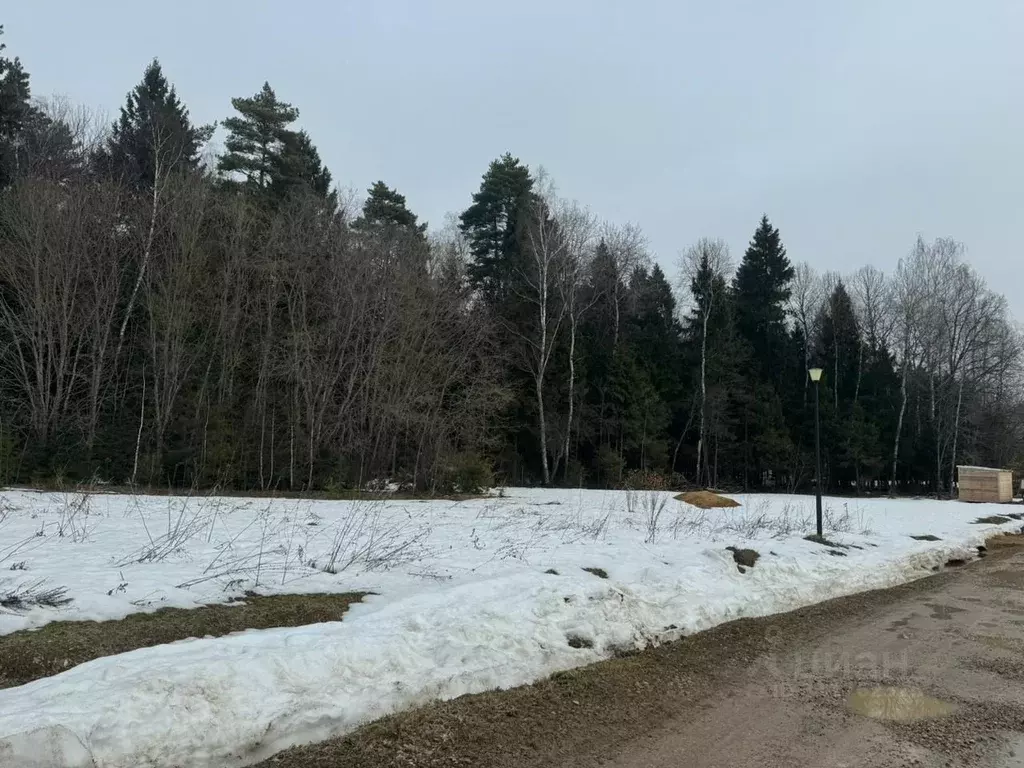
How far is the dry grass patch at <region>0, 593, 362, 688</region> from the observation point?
4.36 metres

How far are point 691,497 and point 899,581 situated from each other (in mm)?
9993

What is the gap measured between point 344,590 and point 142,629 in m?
2.04

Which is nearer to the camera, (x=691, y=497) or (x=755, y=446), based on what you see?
(x=691, y=497)

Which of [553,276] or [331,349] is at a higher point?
[553,276]

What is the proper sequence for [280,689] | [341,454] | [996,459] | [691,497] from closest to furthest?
[280,689]
[691,497]
[341,454]
[996,459]

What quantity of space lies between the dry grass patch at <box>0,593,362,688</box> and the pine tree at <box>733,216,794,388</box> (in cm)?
4596

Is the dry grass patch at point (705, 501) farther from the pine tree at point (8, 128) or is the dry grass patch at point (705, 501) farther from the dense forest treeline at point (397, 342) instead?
the pine tree at point (8, 128)

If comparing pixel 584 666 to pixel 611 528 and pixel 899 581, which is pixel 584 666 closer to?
pixel 611 528

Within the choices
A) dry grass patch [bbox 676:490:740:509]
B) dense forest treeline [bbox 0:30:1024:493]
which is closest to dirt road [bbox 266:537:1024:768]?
dry grass patch [bbox 676:490:740:509]

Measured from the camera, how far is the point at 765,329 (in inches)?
1945

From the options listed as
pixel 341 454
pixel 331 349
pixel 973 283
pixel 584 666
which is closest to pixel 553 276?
pixel 331 349

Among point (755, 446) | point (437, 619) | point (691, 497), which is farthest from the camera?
point (755, 446)

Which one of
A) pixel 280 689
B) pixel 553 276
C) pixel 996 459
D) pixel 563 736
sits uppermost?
pixel 553 276

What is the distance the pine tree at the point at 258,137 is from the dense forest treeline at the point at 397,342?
0.43 feet
